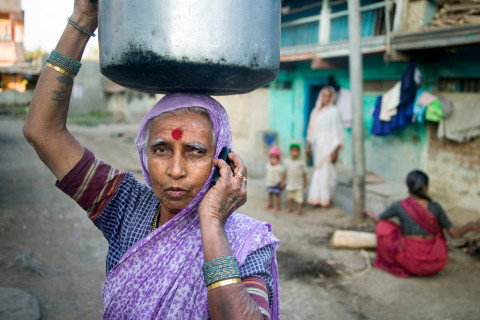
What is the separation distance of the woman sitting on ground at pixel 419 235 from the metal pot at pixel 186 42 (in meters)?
4.13

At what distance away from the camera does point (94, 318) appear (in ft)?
12.4

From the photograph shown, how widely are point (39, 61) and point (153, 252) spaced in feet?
92.7

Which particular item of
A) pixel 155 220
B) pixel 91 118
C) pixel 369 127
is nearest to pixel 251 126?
pixel 369 127

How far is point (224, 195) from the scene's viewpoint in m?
1.42

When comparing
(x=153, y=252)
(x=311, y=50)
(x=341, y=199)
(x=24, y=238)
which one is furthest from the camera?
(x=311, y=50)

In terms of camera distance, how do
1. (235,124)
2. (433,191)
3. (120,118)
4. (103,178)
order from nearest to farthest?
1. (103,178)
2. (433,191)
3. (235,124)
4. (120,118)

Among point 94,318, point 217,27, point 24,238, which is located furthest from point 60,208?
point 217,27

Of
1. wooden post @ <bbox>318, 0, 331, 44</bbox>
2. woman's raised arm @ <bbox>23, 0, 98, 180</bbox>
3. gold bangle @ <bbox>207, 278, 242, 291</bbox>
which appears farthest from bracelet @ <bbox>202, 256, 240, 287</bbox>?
wooden post @ <bbox>318, 0, 331, 44</bbox>

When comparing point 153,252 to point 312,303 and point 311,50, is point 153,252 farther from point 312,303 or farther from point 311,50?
point 311,50

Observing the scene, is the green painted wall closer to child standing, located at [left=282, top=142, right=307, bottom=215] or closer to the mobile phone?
child standing, located at [left=282, top=142, right=307, bottom=215]

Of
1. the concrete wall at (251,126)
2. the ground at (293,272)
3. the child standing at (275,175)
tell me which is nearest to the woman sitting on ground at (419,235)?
the ground at (293,272)

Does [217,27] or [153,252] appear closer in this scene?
[217,27]

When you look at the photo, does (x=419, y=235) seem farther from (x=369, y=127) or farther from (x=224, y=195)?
(x=369, y=127)

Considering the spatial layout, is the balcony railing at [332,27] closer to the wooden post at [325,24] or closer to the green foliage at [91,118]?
the wooden post at [325,24]
